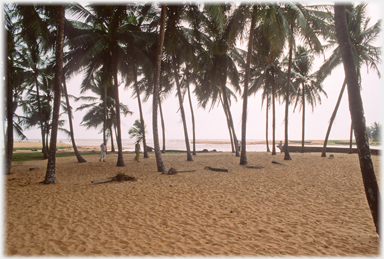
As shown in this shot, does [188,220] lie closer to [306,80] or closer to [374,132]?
[306,80]

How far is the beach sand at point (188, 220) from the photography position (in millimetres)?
3223

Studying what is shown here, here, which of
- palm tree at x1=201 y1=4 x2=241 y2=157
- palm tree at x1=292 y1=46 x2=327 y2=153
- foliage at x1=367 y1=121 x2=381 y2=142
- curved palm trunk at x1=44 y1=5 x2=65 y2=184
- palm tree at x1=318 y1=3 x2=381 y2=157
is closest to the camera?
curved palm trunk at x1=44 y1=5 x2=65 y2=184

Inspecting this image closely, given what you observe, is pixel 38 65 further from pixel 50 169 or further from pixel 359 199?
pixel 359 199

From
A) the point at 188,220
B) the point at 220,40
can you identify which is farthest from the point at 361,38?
the point at 188,220

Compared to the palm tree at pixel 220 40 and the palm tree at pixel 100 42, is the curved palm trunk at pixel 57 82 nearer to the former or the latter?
the palm tree at pixel 100 42

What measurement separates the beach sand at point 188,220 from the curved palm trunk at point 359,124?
0.66 metres

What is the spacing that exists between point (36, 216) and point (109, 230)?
181cm

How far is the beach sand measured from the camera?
322 centimetres

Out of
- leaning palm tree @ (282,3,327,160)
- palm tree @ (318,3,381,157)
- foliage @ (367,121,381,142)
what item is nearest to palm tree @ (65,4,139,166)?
leaning palm tree @ (282,3,327,160)

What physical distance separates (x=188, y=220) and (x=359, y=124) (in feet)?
11.3

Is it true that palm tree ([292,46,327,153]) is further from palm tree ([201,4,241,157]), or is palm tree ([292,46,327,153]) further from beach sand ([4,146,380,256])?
beach sand ([4,146,380,256])

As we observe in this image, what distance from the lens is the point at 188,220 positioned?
4.26 meters

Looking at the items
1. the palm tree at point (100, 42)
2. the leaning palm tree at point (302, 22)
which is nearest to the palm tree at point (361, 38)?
the leaning palm tree at point (302, 22)

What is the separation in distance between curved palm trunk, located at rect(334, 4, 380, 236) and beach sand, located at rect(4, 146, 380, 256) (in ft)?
2.16
